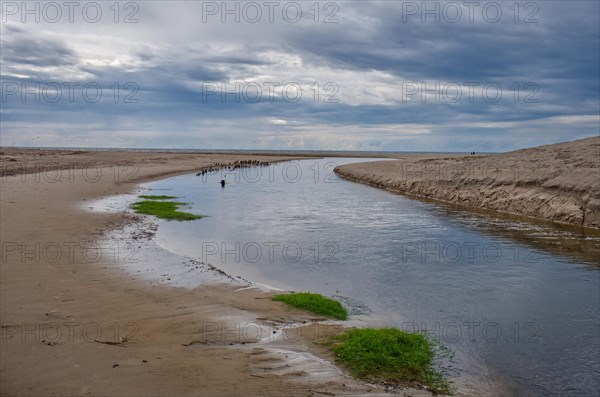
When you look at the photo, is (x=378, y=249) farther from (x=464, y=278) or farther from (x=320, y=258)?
(x=464, y=278)

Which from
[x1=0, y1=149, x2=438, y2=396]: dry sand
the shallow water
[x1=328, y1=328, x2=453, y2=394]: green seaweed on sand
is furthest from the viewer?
the shallow water

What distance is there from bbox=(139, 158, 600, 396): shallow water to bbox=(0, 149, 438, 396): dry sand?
6.93ft

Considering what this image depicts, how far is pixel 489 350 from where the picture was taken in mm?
8914

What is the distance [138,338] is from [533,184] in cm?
2492

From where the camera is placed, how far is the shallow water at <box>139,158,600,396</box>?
8680 millimetres

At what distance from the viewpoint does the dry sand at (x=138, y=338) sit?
22.2 feet

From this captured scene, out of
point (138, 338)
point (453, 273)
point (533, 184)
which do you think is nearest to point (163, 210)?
point (453, 273)

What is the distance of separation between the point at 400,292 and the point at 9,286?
9012 mm

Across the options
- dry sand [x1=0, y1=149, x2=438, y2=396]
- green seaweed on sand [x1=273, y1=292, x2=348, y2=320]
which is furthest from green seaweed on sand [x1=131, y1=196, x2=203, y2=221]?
green seaweed on sand [x1=273, y1=292, x2=348, y2=320]

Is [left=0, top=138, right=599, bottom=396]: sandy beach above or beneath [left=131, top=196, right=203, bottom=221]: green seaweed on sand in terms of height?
beneath

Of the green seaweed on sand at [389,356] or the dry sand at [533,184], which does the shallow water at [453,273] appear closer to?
the green seaweed on sand at [389,356]

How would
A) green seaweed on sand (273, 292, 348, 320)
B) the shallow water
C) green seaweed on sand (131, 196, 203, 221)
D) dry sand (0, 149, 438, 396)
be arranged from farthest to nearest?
green seaweed on sand (131, 196, 203, 221) < green seaweed on sand (273, 292, 348, 320) < the shallow water < dry sand (0, 149, 438, 396)

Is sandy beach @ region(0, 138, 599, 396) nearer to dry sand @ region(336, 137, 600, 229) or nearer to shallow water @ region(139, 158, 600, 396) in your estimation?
shallow water @ region(139, 158, 600, 396)

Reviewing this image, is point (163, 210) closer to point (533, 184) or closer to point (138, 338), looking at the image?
point (138, 338)
